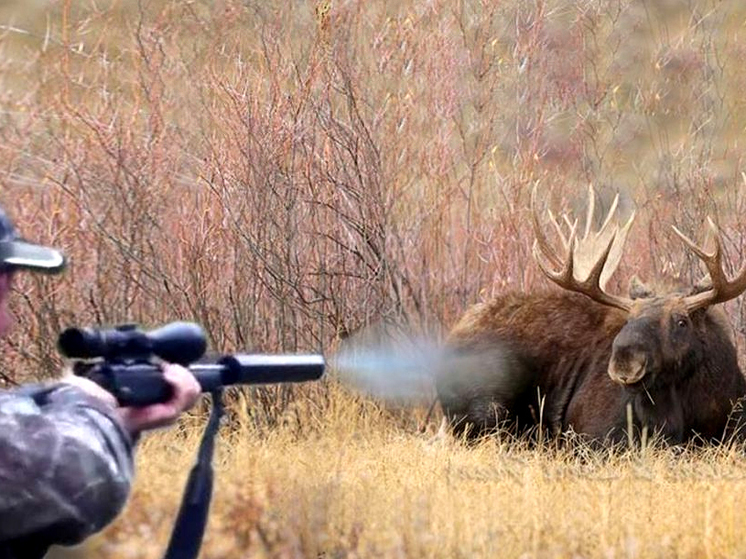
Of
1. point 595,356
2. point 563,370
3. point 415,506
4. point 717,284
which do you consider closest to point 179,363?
point 415,506

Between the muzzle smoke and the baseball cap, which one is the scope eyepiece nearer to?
the baseball cap

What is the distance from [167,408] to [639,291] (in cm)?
603

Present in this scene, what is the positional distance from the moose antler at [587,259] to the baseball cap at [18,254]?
5.88m

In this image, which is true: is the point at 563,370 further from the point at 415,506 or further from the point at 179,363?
the point at 179,363

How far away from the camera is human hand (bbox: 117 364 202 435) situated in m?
2.48

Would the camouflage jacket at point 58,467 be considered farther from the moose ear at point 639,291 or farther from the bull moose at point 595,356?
the moose ear at point 639,291

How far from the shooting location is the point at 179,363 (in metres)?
2.58

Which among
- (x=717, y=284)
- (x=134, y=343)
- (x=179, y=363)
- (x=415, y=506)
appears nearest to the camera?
(x=134, y=343)

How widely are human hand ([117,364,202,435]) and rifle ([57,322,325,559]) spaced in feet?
0.04

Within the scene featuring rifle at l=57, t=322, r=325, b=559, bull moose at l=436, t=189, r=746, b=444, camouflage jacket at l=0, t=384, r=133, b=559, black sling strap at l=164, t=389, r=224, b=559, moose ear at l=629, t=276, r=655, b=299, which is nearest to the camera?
camouflage jacket at l=0, t=384, r=133, b=559

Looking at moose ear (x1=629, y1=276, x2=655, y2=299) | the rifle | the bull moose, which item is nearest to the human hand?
the rifle

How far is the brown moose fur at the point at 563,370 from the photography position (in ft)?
26.6

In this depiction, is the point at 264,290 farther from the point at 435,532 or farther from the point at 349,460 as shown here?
the point at 435,532

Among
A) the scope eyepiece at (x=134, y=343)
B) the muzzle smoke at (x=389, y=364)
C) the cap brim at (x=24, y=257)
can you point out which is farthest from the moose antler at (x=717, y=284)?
the cap brim at (x=24, y=257)
